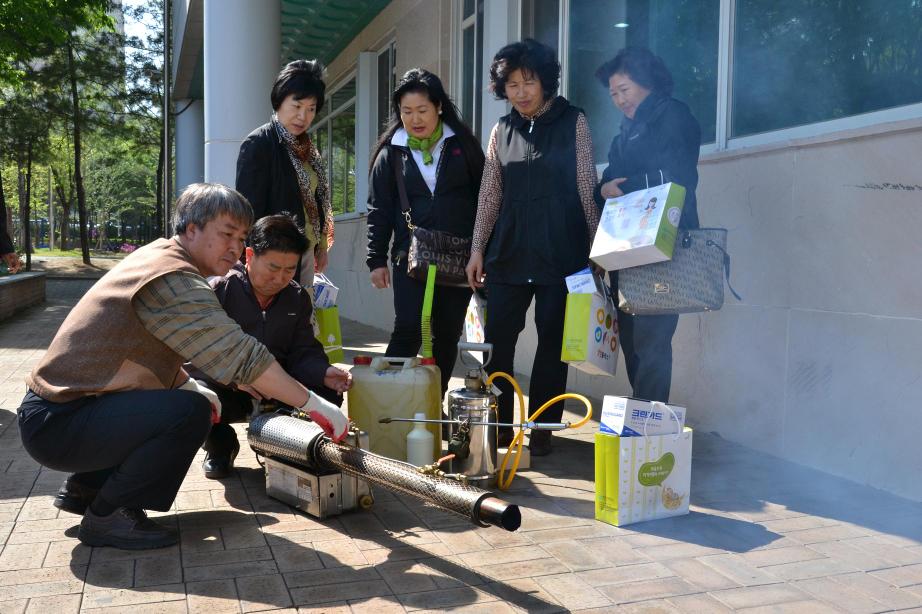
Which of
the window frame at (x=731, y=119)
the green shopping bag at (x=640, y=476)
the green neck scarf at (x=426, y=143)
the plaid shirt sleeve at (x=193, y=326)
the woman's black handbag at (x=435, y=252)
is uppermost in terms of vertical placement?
the window frame at (x=731, y=119)

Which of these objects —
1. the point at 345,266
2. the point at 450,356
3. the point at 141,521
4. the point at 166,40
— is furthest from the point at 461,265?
the point at 166,40

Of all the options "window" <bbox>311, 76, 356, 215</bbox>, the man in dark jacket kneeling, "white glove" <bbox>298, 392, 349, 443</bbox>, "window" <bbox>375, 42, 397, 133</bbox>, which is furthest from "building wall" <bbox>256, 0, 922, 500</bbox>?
"window" <bbox>311, 76, 356, 215</bbox>

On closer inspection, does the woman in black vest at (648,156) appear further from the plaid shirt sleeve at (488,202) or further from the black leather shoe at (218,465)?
the black leather shoe at (218,465)

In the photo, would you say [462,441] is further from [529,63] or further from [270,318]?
[529,63]

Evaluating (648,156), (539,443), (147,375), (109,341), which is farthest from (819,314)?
(109,341)

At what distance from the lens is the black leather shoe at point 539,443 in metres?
4.36

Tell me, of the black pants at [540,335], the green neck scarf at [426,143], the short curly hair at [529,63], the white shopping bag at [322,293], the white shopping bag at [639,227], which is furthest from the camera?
the white shopping bag at [322,293]

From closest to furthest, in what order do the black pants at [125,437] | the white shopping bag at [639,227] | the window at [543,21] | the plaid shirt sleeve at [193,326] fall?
1. the plaid shirt sleeve at [193,326]
2. the black pants at [125,437]
3. the white shopping bag at [639,227]
4. the window at [543,21]

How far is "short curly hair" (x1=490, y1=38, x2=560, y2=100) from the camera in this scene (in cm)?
406

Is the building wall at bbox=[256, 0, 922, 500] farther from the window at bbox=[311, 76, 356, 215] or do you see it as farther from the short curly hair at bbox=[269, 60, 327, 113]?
the window at bbox=[311, 76, 356, 215]

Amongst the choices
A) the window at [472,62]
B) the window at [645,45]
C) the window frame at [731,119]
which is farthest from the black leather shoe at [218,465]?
the window at [472,62]

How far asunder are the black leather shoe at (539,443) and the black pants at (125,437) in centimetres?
184

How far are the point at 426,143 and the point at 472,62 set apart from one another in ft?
13.1

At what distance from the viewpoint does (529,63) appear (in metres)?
Answer: 4.05
